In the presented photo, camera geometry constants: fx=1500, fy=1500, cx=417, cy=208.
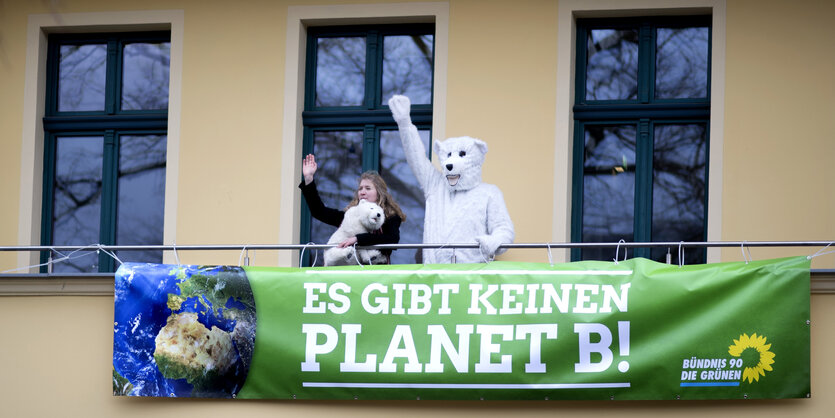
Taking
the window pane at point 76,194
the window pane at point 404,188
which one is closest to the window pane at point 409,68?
the window pane at point 404,188

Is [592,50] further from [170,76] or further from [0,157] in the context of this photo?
[0,157]

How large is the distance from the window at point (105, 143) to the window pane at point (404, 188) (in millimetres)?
1882

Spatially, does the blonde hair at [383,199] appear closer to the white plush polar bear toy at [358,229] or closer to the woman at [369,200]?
the woman at [369,200]

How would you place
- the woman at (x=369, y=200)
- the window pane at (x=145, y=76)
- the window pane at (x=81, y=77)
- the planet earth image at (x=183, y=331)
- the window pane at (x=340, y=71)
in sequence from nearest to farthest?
the planet earth image at (x=183, y=331) < the woman at (x=369, y=200) < the window pane at (x=340, y=71) < the window pane at (x=145, y=76) < the window pane at (x=81, y=77)

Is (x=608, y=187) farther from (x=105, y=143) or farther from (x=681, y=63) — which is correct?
(x=105, y=143)

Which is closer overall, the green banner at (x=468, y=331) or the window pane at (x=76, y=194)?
the green banner at (x=468, y=331)

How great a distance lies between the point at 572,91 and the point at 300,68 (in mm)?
2208

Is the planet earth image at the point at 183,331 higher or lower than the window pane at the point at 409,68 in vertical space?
lower

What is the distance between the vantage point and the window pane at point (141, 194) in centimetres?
1242

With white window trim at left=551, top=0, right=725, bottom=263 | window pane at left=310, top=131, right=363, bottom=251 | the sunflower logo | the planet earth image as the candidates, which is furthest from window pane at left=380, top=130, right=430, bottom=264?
the sunflower logo

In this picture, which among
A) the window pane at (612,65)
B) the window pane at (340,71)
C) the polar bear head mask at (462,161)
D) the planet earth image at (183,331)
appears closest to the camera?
the planet earth image at (183,331)

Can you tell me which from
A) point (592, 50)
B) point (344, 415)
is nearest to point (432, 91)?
point (592, 50)

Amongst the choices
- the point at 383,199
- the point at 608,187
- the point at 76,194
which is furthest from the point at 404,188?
the point at 76,194

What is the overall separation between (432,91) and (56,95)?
10.6 ft
